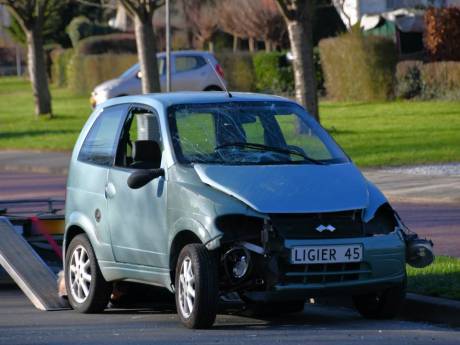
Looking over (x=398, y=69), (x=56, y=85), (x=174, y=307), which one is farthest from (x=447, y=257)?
(x=56, y=85)

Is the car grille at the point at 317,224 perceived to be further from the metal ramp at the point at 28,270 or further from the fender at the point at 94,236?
the metal ramp at the point at 28,270

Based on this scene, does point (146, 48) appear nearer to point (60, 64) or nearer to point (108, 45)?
point (108, 45)

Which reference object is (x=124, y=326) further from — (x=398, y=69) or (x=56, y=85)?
(x=56, y=85)

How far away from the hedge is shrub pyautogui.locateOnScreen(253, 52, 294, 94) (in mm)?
6814

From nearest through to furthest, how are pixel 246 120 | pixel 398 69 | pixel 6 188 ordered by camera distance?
pixel 246 120 < pixel 6 188 < pixel 398 69

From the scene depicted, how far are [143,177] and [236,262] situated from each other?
1022 mm

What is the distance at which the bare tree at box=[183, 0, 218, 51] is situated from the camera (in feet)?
199

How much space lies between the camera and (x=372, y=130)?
29.2 metres

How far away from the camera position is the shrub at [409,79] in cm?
3738

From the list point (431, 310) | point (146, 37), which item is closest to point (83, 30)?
point (146, 37)

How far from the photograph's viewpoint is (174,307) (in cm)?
1007

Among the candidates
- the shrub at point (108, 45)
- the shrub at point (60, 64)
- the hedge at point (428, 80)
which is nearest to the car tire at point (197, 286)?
the hedge at point (428, 80)

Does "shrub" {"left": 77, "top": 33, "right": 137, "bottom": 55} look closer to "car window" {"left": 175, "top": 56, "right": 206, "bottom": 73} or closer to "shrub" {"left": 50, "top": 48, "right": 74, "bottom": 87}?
"shrub" {"left": 50, "top": 48, "right": 74, "bottom": 87}

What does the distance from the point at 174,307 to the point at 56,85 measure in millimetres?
53941
